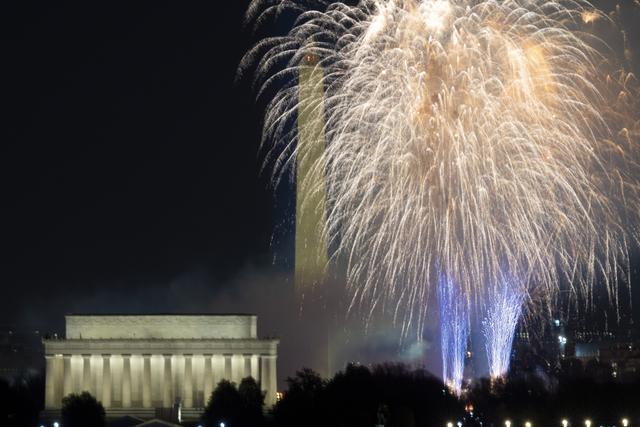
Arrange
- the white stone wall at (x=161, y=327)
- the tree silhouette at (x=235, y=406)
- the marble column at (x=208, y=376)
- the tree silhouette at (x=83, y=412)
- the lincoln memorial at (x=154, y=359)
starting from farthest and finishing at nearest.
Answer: the white stone wall at (x=161, y=327) < the marble column at (x=208, y=376) < the lincoln memorial at (x=154, y=359) < the tree silhouette at (x=83, y=412) < the tree silhouette at (x=235, y=406)

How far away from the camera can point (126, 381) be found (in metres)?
124

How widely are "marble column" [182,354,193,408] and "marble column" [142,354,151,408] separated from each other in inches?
114

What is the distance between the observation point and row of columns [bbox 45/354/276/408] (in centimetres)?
12338

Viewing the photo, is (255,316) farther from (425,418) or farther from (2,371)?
(2,371)

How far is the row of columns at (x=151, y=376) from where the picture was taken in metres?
123

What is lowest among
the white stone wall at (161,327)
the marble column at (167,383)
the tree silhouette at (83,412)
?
the tree silhouette at (83,412)

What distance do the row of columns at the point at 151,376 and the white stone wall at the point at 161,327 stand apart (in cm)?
188

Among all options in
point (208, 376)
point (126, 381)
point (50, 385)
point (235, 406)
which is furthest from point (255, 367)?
point (50, 385)

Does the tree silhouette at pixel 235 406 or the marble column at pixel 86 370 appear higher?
the marble column at pixel 86 370

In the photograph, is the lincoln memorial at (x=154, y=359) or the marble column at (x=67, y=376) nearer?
the marble column at (x=67, y=376)

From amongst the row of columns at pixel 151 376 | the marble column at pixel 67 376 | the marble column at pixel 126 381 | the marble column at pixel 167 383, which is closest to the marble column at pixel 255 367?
the row of columns at pixel 151 376

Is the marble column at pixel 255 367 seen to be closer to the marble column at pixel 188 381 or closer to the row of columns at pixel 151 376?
the row of columns at pixel 151 376

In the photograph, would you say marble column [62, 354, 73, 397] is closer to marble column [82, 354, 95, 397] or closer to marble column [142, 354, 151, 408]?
marble column [82, 354, 95, 397]

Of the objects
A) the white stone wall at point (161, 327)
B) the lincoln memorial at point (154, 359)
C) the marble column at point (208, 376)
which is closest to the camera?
the lincoln memorial at point (154, 359)
